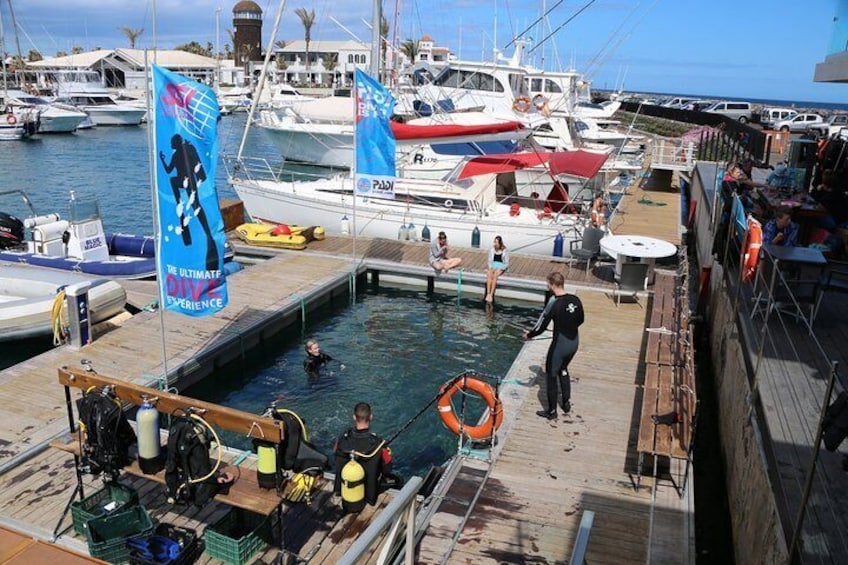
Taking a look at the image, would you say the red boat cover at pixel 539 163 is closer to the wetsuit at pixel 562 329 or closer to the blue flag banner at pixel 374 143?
the blue flag banner at pixel 374 143

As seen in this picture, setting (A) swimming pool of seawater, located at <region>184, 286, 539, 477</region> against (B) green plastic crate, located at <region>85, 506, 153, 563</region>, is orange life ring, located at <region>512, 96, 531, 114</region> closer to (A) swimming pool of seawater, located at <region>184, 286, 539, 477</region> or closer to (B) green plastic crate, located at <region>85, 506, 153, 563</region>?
(A) swimming pool of seawater, located at <region>184, 286, 539, 477</region>

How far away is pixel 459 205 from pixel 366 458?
15028 millimetres

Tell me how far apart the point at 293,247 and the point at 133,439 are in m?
13.0

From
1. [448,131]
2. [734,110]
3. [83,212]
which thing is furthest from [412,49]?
[83,212]

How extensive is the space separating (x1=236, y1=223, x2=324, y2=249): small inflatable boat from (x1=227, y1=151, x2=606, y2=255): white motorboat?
141 centimetres

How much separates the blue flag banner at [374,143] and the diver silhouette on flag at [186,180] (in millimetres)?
6959

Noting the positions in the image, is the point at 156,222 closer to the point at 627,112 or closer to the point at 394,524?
the point at 394,524

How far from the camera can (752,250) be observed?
1032 cm

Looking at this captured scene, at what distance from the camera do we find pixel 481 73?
98.4 ft

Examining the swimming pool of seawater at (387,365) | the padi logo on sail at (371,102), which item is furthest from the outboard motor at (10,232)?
the padi logo on sail at (371,102)

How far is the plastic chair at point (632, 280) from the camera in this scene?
15773 mm

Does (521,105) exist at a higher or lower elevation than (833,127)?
lower

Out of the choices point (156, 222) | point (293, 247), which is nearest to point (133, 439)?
point (156, 222)

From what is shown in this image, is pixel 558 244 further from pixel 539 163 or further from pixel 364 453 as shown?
pixel 364 453
